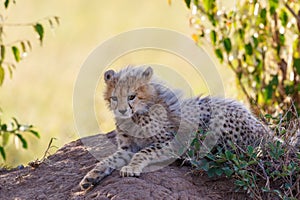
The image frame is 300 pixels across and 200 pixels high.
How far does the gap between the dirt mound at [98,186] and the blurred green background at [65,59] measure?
0.90m

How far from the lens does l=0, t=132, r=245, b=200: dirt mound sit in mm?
3773

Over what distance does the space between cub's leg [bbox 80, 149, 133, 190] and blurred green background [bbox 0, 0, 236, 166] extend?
0.88 meters

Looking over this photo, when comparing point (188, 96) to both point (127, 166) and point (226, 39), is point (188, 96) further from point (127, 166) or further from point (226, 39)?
point (226, 39)

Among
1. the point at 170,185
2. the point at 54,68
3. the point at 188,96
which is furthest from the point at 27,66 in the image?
the point at 170,185

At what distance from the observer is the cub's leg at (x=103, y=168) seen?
397 centimetres

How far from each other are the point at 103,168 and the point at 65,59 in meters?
6.17

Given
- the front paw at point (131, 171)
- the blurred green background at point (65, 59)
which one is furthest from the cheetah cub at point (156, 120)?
the blurred green background at point (65, 59)

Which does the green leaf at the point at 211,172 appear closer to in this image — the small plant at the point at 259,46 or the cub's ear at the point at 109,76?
the cub's ear at the point at 109,76

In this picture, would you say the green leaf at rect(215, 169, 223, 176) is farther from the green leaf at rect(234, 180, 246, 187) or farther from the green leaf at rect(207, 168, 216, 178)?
the green leaf at rect(234, 180, 246, 187)

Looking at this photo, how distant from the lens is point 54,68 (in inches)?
385

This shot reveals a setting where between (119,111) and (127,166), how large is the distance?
0.36 metres

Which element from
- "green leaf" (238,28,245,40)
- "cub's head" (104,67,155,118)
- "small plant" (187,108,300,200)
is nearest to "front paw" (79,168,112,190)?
"cub's head" (104,67,155,118)

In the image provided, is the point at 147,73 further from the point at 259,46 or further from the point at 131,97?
the point at 259,46

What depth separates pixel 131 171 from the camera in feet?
12.8
